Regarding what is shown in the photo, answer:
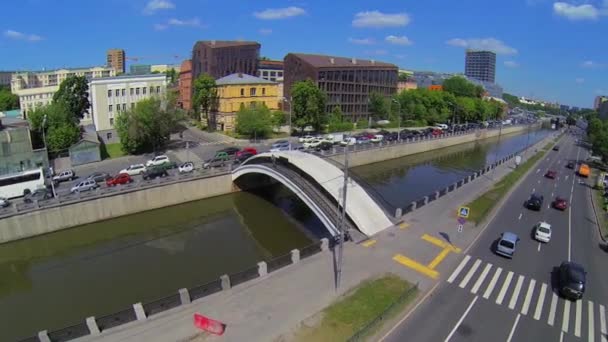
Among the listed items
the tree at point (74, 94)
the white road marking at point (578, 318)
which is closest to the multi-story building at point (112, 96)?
the tree at point (74, 94)

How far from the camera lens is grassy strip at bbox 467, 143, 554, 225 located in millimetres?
36531

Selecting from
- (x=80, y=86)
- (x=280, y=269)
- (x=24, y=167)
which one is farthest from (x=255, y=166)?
(x=80, y=86)

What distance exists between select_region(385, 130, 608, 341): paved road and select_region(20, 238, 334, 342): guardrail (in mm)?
8887

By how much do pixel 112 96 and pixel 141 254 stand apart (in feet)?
177

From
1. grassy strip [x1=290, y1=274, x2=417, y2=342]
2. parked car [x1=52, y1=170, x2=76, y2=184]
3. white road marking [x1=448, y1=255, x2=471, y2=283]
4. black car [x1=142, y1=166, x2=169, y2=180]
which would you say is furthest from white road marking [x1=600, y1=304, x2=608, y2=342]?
parked car [x1=52, y1=170, x2=76, y2=184]

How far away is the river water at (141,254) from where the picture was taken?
83.3 feet

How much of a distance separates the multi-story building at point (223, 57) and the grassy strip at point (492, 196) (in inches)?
2984

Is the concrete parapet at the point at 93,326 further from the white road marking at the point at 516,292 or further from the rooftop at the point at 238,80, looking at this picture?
the rooftop at the point at 238,80

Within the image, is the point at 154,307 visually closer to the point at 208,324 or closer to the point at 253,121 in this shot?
the point at 208,324

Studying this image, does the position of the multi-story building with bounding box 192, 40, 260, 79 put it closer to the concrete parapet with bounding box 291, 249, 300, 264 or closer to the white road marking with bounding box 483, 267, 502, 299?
the concrete parapet with bounding box 291, 249, 300, 264

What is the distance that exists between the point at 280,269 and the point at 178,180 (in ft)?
81.7

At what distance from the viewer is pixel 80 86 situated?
239ft

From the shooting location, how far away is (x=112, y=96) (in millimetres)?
75062

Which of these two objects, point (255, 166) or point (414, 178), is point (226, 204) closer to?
point (255, 166)
